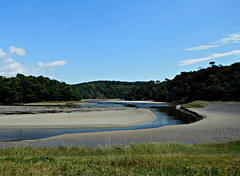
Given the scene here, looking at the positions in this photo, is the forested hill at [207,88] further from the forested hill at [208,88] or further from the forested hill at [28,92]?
the forested hill at [28,92]

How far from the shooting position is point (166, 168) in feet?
22.8

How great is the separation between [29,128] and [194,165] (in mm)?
24104

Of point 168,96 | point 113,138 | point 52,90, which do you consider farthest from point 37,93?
point 113,138

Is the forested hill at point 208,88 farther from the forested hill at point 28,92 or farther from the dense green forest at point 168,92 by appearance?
the forested hill at point 28,92

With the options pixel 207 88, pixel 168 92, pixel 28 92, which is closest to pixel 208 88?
pixel 207 88

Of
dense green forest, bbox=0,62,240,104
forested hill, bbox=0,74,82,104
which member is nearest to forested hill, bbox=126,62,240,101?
dense green forest, bbox=0,62,240,104

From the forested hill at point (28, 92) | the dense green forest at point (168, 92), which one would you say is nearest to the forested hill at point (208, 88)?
the dense green forest at point (168, 92)

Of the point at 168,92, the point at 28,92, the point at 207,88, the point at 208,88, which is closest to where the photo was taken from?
the point at 28,92

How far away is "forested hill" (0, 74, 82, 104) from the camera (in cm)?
10888

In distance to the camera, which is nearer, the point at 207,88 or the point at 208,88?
the point at 208,88

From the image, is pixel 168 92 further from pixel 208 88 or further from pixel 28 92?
pixel 28 92

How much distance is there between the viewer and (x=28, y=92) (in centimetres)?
11869

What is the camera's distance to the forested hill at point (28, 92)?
108875 millimetres

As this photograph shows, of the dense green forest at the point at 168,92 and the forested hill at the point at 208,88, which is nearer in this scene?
the dense green forest at the point at 168,92
